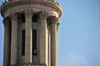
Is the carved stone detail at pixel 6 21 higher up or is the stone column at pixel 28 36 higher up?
the carved stone detail at pixel 6 21

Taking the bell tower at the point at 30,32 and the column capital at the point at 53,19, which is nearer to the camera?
the bell tower at the point at 30,32

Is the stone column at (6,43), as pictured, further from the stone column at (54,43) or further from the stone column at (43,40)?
the stone column at (54,43)

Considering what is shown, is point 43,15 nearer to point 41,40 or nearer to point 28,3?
point 28,3

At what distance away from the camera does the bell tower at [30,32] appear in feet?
291

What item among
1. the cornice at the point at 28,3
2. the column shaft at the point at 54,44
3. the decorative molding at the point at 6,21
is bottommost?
the column shaft at the point at 54,44

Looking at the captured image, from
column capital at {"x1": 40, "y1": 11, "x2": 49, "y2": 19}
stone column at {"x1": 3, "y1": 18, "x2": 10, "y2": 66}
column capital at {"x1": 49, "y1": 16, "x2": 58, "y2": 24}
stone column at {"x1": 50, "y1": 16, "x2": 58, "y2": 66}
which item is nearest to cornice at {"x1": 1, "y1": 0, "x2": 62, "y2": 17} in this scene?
column capital at {"x1": 40, "y1": 11, "x2": 49, "y2": 19}

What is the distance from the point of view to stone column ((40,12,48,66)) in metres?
88.6

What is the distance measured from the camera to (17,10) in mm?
91250

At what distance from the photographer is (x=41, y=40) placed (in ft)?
295

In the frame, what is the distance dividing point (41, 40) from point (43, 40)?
0.49 meters

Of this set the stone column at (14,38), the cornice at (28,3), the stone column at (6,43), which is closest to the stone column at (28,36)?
the cornice at (28,3)

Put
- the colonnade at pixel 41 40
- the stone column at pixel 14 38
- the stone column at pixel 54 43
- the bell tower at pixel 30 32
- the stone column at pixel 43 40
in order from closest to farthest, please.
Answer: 1. the colonnade at pixel 41 40
2. the stone column at pixel 43 40
3. the bell tower at pixel 30 32
4. the stone column at pixel 14 38
5. the stone column at pixel 54 43

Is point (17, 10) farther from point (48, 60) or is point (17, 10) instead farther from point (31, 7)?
point (48, 60)

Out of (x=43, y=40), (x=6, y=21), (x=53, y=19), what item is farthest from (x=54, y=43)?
(x=6, y=21)
